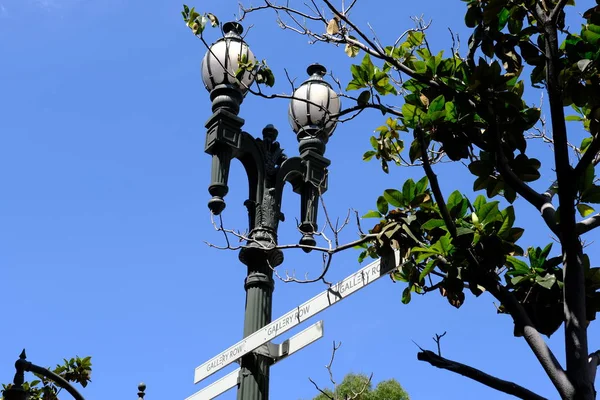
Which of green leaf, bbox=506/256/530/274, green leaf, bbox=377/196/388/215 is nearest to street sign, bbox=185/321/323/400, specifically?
green leaf, bbox=377/196/388/215

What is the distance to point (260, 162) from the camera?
7898 millimetres

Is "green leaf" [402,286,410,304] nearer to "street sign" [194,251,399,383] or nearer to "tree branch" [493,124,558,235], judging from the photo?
"street sign" [194,251,399,383]

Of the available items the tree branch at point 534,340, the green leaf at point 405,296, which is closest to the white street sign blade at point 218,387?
the green leaf at point 405,296

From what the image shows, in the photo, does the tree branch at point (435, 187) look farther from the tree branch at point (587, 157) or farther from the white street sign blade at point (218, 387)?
the white street sign blade at point (218, 387)

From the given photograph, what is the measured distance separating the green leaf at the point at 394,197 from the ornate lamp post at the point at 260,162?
169 centimetres

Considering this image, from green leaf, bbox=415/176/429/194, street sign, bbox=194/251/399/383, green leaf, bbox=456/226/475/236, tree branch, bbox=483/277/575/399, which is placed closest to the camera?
tree branch, bbox=483/277/575/399

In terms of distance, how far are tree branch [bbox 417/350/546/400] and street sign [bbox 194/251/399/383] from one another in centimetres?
84

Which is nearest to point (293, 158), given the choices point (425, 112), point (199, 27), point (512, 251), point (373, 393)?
point (199, 27)

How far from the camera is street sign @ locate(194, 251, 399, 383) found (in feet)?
19.2

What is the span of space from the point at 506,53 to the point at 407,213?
1233mm

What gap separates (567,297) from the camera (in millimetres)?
→ 4934

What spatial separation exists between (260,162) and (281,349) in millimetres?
1752

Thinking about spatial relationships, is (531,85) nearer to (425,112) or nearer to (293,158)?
(425,112)

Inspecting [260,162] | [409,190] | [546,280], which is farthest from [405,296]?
[260,162]
